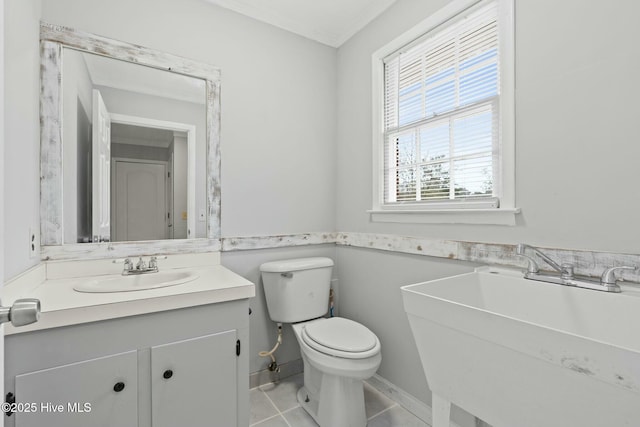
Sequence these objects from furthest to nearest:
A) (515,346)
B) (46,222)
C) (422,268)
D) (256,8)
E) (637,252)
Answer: (256,8) < (422,268) < (46,222) < (637,252) < (515,346)

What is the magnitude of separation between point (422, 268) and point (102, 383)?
1553mm

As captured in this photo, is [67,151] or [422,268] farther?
[422,268]

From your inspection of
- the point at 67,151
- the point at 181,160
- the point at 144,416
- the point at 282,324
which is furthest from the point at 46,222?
the point at 282,324

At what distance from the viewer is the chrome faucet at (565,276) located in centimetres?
→ 103

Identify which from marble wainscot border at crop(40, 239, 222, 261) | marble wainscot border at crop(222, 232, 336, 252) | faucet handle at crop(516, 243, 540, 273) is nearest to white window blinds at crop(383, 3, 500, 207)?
faucet handle at crop(516, 243, 540, 273)

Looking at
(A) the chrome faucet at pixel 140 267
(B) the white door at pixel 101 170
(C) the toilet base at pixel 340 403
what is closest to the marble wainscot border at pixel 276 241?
(A) the chrome faucet at pixel 140 267

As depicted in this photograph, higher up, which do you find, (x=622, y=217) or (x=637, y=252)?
(x=622, y=217)

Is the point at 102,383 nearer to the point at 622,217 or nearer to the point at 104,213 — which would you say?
the point at 104,213

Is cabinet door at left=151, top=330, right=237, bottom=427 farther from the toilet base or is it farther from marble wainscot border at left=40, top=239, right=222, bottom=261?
marble wainscot border at left=40, top=239, right=222, bottom=261

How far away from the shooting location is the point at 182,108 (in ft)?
6.09

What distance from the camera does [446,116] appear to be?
1.70 metres

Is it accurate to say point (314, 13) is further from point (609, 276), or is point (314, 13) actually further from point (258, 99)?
point (609, 276)

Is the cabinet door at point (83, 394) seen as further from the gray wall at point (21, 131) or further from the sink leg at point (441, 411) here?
the sink leg at point (441, 411)

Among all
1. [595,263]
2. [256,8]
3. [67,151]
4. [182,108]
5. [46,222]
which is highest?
[256,8]
